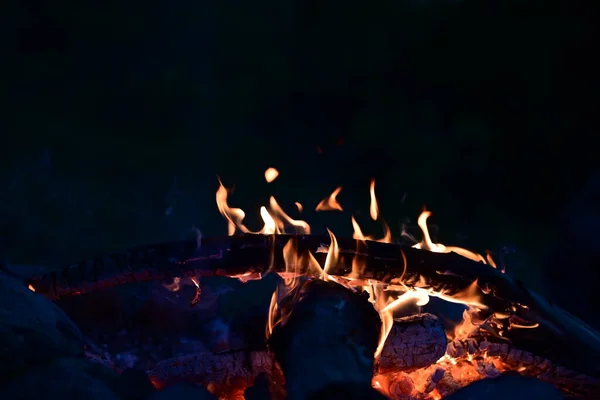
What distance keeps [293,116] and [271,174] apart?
105 centimetres

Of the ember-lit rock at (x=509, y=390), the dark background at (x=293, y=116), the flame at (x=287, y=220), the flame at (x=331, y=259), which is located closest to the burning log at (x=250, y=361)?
the flame at (x=331, y=259)

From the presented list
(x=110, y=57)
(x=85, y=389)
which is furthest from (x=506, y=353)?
(x=110, y=57)

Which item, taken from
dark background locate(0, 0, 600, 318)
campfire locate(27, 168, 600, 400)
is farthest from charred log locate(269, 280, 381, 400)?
dark background locate(0, 0, 600, 318)

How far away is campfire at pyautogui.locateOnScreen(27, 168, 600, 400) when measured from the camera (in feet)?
7.61

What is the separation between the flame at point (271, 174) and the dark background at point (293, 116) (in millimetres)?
96

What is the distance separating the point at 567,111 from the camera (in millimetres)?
5242

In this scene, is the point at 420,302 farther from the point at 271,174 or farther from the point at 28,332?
the point at 271,174

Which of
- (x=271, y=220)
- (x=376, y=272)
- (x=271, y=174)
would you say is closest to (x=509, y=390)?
(x=376, y=272)

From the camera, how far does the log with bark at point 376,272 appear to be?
2.52m

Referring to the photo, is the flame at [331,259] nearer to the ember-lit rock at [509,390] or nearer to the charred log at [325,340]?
the charred log at [325,340]

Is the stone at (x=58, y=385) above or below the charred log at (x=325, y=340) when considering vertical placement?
below

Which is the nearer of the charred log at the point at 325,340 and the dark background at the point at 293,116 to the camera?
the charred log at the point at 325,340

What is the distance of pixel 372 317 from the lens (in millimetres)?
2342

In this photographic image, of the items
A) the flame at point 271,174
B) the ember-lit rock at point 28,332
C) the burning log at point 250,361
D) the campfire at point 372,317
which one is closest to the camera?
the ember-lit rock at point 28,332
